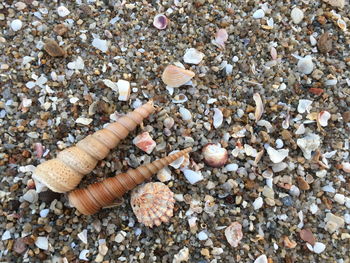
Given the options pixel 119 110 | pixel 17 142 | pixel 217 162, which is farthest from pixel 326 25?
pixel 17 142

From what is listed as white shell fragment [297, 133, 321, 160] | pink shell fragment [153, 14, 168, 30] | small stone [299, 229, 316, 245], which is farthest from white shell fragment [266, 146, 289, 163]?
pink shell fragment [153, 14, 168, 30]

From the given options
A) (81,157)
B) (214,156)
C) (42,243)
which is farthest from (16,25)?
(214,156)

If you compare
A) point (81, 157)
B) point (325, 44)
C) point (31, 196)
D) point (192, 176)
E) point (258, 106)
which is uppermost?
point (325, 44)

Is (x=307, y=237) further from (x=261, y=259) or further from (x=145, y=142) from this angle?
(x=145, y=142)

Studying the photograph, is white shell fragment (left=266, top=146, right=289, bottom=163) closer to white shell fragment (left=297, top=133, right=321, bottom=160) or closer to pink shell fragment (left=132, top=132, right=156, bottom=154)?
white shell fragment (left=297, top=133, right=321, bottom=160)

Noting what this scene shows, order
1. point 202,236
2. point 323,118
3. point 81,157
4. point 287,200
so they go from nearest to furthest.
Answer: point 81,157 < point 202,236 < point 287,200 < point 323,118

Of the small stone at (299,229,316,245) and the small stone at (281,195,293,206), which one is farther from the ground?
the small stone at (281,195,293,206)

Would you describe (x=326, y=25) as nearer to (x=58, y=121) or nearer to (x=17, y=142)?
(x=58, y=121)

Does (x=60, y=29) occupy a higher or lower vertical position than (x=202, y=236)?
higher
